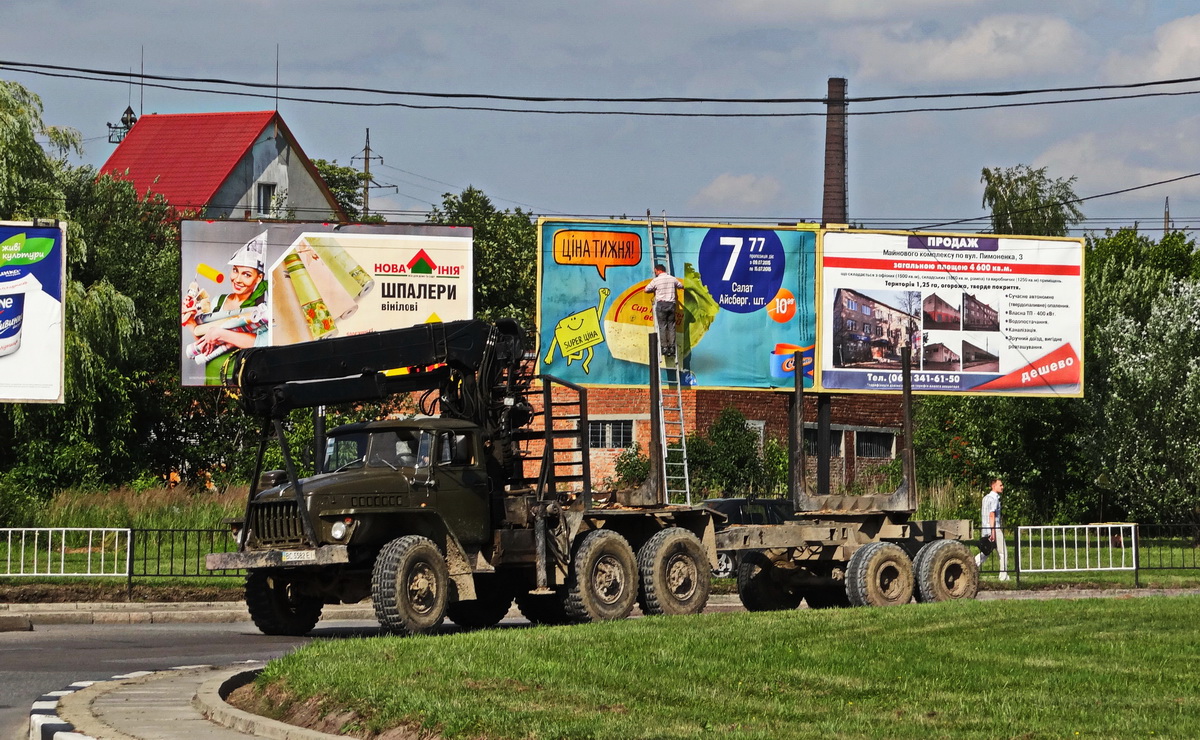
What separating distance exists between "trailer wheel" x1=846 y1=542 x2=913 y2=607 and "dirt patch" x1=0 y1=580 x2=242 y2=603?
397 inches

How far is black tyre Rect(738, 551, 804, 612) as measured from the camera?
70.0ft

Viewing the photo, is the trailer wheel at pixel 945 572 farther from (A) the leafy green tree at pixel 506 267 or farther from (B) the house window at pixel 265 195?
(B) the house window at pixel 265 195

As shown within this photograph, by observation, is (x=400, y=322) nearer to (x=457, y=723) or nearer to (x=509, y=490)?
(x=509, y=490)

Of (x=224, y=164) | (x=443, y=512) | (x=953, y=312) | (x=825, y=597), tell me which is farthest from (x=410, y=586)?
(x=224, y=164)

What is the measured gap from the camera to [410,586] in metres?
16.6

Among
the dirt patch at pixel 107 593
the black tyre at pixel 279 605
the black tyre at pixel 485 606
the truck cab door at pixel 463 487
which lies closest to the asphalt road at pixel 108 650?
the black tyre at pixel 279 605

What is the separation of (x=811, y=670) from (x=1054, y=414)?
109ft

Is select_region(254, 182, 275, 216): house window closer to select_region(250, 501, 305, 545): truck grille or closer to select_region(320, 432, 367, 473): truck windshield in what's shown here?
select_region(320, 432, 367, 473): truck windshield

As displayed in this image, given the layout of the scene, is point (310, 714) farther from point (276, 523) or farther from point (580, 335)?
point (580, 335)

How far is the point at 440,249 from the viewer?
35438 millimetres

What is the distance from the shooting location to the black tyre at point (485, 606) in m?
19.9

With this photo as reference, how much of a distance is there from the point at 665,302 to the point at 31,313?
39.7ft

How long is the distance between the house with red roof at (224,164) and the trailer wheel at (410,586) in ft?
163

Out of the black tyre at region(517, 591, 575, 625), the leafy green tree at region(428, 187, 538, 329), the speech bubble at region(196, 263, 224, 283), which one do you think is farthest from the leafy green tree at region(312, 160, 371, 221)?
the black tyre at region(517, 591, 575, 625)
